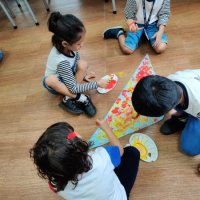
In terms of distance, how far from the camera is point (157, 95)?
28.0 inches

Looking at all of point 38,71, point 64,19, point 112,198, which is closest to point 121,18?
point 38,71

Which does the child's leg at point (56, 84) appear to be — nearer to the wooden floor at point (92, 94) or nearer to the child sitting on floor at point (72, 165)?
the wooden floor at point (92, 94)

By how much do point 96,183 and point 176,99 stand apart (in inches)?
15.3

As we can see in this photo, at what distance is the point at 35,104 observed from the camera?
136cm

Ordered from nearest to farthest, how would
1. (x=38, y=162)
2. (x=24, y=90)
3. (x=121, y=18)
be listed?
(x=38, y=162), (x=24, y=90), (x=121, y=18)

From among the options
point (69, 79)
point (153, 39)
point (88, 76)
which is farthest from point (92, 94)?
point (153, 39)

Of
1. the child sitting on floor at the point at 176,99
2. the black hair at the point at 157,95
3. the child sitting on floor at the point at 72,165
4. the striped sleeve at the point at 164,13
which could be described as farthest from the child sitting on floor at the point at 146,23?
the child sitting on floor at the point at 72,165

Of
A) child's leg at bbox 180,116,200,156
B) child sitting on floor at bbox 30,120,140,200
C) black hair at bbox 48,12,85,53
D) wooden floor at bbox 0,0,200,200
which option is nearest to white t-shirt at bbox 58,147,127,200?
child sitting on floor at bbox 30,120,140,200

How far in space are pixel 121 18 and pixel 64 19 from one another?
0.95m

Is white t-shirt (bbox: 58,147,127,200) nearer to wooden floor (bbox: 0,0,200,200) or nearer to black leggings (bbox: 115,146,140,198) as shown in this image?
black leggings (bbox: 115,146,140,198)

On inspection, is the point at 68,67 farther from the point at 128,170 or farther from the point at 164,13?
the point at 164,13

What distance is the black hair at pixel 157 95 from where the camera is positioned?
2.31 feet

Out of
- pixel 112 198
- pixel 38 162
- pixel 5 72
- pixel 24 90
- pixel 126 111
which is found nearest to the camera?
pixel 38 162

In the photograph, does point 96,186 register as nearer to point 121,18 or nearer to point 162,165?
point 162,165
